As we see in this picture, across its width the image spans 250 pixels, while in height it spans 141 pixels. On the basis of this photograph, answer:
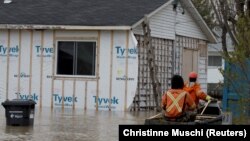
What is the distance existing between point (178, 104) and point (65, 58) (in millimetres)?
14384

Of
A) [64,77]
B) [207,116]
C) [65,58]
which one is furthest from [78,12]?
[207,116]

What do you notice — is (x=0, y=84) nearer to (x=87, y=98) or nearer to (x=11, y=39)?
(x=11, y=39)

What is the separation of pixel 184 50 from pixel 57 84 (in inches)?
279

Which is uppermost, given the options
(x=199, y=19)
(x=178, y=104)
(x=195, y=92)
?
(x=199, y=19)

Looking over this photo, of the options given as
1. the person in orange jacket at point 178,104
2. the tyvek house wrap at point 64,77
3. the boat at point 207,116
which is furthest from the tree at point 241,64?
the tyvek house wrap at point 64,77

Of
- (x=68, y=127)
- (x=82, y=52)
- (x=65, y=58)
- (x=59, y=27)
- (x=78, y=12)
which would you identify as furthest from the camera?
(x=78, y=12)

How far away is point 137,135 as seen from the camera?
27.6 ft

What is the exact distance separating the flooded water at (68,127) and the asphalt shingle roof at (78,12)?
13.9ft

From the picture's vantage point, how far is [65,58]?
26125 mm

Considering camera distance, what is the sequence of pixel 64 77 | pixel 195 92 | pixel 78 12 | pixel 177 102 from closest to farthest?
1. pixel 177 102
2. pixel 195 92
3. pixel 64 77
4. pixel 78 12

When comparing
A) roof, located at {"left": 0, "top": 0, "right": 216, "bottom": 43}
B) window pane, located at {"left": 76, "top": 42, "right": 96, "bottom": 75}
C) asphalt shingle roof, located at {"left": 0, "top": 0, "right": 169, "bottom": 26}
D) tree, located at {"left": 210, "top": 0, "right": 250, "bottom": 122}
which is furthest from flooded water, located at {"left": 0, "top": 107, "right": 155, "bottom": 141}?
asphalt shingle roof, located at {"left": 0, "top": 0, "right": 169, "bottom": 26}

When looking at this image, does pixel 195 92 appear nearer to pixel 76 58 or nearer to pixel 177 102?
pixel 177 102

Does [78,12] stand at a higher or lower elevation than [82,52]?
higher

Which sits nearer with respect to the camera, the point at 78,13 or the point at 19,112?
the point at 19,112
